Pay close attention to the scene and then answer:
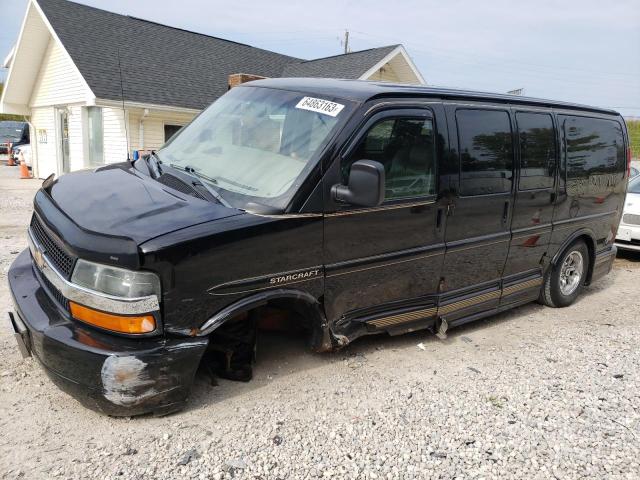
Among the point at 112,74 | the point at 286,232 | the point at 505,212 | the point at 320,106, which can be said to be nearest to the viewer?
the point at 286,232

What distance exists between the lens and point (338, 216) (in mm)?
3438

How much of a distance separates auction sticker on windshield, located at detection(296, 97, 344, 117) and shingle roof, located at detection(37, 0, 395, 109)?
35.0 feet

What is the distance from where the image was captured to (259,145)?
3.69m

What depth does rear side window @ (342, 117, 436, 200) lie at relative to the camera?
12.0 ft

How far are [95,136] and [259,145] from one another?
13.0 m

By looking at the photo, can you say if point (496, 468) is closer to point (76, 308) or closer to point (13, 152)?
point (76, 308)

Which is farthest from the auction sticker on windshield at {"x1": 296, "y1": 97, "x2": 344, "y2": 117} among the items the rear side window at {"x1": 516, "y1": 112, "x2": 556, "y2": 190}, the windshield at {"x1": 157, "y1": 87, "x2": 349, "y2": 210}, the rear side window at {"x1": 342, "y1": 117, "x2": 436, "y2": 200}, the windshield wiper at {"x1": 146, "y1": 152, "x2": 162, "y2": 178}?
the rear side window at {"x1": 516, "y1": 112, "x2": 556, "y2": 190}

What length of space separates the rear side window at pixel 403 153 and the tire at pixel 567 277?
8.24 ft

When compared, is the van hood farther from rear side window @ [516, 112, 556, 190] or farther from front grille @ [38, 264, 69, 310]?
rear side window @ [516, 112, 556, 190]

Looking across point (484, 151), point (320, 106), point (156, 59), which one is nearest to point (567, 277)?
point (484, 151)

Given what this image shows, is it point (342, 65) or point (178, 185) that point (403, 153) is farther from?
point (342, 65)

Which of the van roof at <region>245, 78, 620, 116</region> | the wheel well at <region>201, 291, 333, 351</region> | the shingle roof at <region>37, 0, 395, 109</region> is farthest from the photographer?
the shingle roof at <region>37, 0, 395, 109</region>

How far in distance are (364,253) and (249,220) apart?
39.4 inches

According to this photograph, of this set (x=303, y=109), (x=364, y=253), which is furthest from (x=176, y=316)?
(x=303, y=109)
